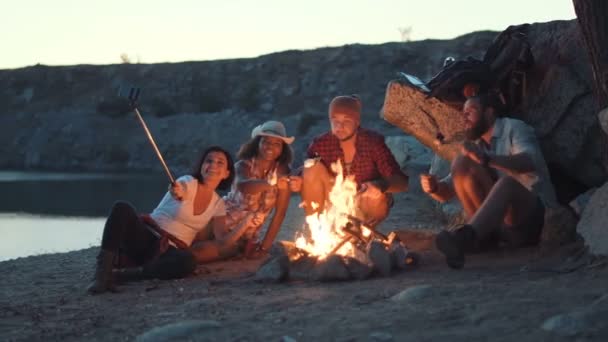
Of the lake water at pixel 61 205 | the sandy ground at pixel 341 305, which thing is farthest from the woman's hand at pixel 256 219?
→ the lake water at pixel 61 205

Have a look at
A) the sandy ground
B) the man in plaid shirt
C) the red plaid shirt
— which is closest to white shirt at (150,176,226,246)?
the sandy ground

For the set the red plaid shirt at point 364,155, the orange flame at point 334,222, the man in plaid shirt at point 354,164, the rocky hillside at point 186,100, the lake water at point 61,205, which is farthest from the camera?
the rocky hillside at point 186,100

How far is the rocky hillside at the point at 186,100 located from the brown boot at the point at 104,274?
22.5 meters

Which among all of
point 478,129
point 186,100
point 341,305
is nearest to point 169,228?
point 341,305

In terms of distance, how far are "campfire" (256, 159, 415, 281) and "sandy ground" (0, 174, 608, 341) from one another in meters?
0.12

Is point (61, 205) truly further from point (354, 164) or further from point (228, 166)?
point (354, 164)

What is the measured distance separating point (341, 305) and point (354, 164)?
2.14m

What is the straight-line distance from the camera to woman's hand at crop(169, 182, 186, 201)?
236 inches

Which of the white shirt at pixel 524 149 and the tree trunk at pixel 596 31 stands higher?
the tree trunk at pixel 596 31

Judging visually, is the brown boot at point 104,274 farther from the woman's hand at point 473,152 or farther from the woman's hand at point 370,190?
the woman's hand at point 473,152

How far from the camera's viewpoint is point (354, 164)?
21.4ft

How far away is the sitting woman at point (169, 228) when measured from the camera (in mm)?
5625

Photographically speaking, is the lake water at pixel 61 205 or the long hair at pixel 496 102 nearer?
the long hair at pixel 496 102

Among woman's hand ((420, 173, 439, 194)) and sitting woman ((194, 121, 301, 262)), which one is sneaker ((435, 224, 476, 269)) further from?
sitting woman ((194, 121, 301, 262))
